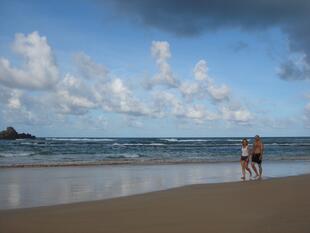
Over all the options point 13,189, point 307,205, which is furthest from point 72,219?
point 13,189

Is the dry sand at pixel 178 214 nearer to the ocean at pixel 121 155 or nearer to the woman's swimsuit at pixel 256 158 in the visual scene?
the woman's swimsuit at pixel 256 158

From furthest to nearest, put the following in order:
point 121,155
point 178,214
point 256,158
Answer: point 121,155
point 256,158
point 178,214

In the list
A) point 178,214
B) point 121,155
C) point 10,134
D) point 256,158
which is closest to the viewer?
point 178,214

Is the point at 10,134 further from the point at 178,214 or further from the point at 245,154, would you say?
the point at 178,214

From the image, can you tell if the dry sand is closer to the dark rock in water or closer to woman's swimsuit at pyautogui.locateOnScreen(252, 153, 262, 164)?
woman's swimsuit at pyautogui.locateOnScreen(252, 153, 262, 164)

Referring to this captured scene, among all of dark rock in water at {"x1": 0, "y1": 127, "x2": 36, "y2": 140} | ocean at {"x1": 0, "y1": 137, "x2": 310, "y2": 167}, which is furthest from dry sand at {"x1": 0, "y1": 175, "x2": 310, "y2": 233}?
dark rock in water at {"x1": 0, "y1": 127, "x2": 36, "y2": 140}

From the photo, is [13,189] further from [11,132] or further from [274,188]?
[11,132]

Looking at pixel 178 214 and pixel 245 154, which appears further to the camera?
pixel 245 154

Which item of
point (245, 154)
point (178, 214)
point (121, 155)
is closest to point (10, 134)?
point (121, 155)

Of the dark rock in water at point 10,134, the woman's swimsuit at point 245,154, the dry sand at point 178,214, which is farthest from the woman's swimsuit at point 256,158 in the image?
the dark rock in water at point 10,134

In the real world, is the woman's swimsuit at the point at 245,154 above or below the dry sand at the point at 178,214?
above

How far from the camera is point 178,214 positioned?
26.2 ft

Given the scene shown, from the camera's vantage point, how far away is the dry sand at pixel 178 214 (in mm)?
6859

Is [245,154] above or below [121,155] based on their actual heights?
above
